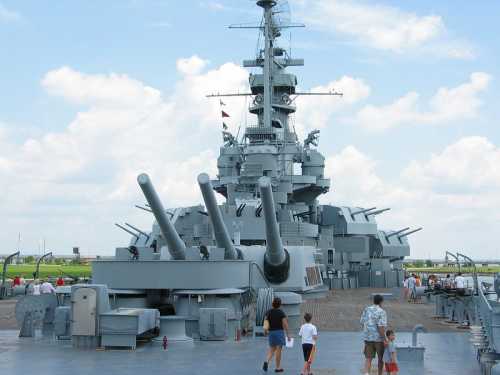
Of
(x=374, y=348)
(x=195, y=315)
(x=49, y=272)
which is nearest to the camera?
(x=374, y=348)

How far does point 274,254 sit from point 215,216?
80.1 inches

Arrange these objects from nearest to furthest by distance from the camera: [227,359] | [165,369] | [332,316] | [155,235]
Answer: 1. [165,369]
2. [227,359]
3. [332,316]
4. [155,235]

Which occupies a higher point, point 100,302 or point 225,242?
point 225,242

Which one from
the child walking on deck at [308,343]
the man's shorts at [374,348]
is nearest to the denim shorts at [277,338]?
the child walking on deck at [308,343]

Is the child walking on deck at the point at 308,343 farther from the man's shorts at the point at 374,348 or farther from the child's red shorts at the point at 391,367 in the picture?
the child's red shorts at the point at 391,367

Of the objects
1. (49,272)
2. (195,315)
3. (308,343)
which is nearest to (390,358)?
(308,343)

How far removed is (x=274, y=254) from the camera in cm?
1389

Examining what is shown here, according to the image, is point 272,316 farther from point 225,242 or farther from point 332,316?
point 332,316

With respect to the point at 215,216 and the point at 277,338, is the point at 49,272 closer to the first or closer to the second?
the point at 215,216

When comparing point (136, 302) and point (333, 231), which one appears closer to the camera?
point (136, 302)

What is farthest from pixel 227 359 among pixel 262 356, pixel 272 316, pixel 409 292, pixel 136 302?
pixel 409 292

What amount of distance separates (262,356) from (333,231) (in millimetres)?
20745

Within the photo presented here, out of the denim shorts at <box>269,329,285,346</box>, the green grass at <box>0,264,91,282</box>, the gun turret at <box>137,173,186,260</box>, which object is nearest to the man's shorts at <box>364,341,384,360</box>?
the denim shorts at <box>269,329,285,346</box>

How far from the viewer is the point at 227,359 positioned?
8.98m
